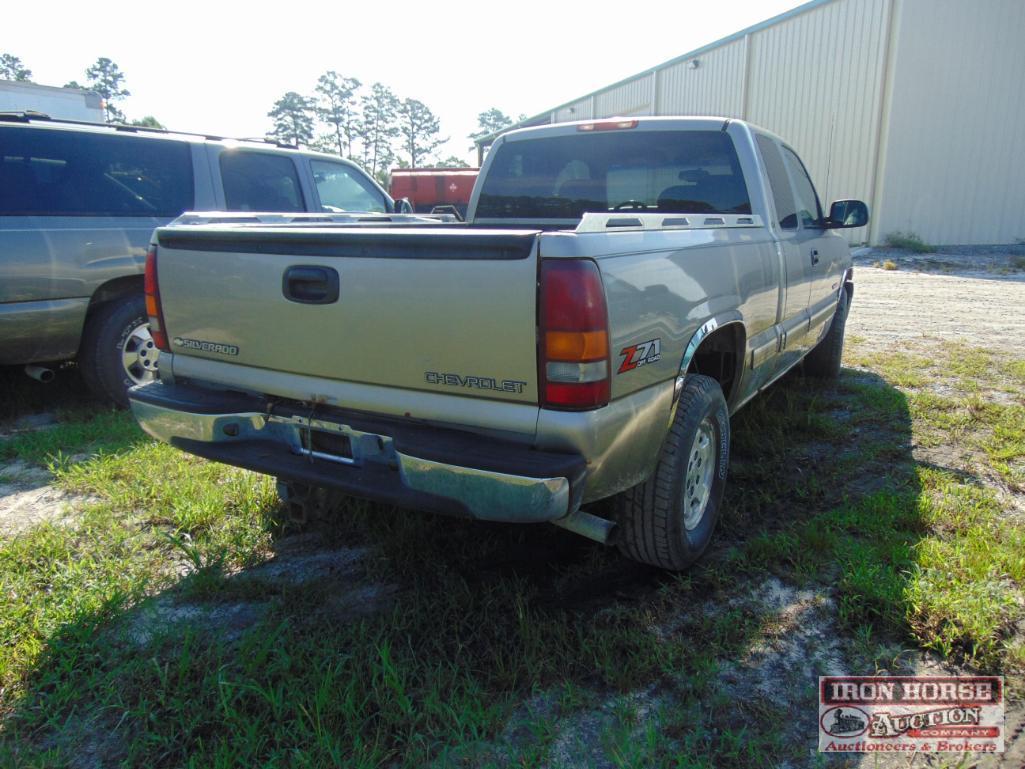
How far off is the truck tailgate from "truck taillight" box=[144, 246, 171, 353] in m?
0.05

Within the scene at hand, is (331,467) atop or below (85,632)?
atop

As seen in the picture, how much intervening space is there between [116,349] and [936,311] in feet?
31.0

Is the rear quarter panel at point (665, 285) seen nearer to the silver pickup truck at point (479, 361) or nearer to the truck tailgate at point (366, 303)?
the silver pickup truck at point (479, 361)

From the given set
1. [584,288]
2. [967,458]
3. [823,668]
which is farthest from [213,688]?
[967,458]

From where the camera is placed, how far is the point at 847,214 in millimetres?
4805

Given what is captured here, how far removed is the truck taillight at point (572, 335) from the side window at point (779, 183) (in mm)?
2349

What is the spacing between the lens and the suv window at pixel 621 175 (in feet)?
12.9

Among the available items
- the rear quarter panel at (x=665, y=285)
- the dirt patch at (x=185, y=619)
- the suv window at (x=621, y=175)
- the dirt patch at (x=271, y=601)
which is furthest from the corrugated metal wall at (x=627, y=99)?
the dirt patch at (x=185, y=619)

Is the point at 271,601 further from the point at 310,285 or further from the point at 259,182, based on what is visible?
the point at 259,182

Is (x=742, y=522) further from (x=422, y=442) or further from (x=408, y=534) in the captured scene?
(x=422, y=442)

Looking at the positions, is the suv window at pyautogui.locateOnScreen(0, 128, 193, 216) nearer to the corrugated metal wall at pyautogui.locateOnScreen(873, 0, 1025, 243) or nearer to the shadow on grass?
the shadow on grass

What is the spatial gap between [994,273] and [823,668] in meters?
15.0

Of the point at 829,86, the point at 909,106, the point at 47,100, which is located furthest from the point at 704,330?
the point at 47,100

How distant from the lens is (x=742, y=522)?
3.45 metres
